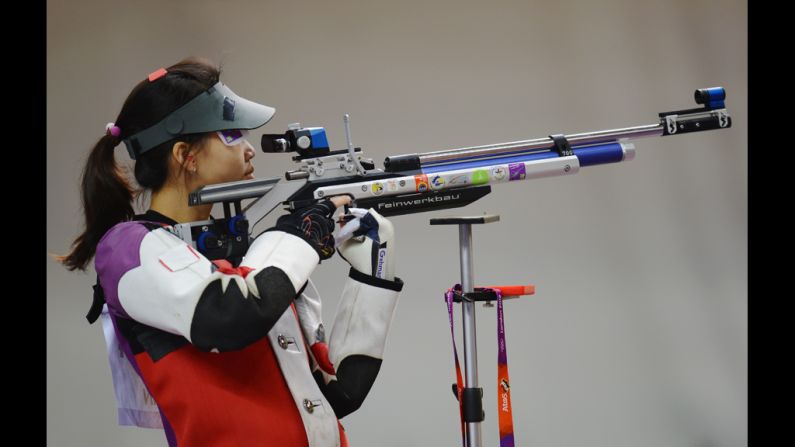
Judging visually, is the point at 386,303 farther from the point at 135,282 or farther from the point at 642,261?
the point at 642,261

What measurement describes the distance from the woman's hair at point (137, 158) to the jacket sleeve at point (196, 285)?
0.16 m

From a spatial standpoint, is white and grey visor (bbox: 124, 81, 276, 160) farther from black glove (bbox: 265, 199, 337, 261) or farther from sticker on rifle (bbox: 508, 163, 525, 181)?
sticker on rifle (bbox: 508, 163, 525, 181)

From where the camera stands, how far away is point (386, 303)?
6.62 feet

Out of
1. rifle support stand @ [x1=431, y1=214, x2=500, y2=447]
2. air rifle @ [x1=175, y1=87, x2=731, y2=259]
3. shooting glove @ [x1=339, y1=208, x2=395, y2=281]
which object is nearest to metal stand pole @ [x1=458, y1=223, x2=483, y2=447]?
rifle support stand @ [x1=431, y1=214, x2=500, y2=447]

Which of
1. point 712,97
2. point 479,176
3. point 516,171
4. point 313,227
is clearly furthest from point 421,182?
point 712,97

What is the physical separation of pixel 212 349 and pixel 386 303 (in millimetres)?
484

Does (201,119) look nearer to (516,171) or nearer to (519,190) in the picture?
(516,171)

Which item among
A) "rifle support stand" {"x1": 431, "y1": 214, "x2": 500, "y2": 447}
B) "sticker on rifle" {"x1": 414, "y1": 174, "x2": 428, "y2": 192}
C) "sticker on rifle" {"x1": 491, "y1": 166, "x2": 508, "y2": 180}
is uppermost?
"sticker on rifle" {"x1": 491, "y1": 166, "x2": 508, "y2": 180}

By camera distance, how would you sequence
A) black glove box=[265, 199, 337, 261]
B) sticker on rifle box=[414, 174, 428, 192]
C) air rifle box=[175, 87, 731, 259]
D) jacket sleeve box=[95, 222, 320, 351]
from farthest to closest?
sticker on rifle box=[414, 174, 428, 192] < air rifle box=[175, 87, 731, 259] < black glove box=[265, 199, 337, 261] < jacket sleeve box=[95, 222, 320, 351]

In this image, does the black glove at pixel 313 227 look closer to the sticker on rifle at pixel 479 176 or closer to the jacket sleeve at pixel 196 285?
the jacket sleeve at pixel 196 285

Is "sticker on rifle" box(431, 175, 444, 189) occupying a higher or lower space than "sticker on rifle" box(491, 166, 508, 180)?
lower

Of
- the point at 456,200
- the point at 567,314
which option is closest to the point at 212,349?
the point at 456,200

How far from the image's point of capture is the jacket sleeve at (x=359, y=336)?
6.57 ft

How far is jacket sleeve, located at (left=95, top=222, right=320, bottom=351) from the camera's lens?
167 cm
